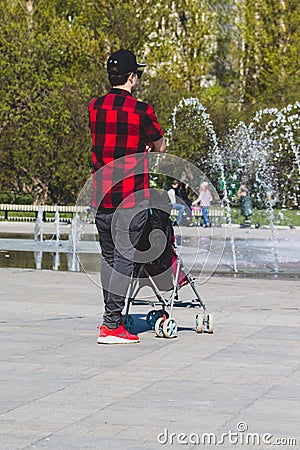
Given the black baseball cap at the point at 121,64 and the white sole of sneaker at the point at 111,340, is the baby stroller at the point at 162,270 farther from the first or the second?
the black baseball cap at the point at 121,64

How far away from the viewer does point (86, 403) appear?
5984 millimetres

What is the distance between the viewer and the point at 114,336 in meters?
8.24

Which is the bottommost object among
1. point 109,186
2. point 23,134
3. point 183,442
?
point 183,442

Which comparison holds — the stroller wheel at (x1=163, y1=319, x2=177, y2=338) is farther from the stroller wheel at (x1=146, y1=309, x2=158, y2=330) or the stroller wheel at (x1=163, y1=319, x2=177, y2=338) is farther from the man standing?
the stroller wheel at (x1=146, y1=309, x2=158, y2=330)

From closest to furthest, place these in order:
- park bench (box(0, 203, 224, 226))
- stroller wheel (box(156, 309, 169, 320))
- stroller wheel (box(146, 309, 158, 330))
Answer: stroller wheel (box(156, 309, 169, 320))
stroller wheel (box(146, 309, 158, 330))
park bench (box(0, 203, 224, 226))

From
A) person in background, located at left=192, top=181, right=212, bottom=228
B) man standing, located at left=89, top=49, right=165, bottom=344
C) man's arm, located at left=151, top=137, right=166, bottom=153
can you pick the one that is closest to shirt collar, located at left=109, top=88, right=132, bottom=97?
man standing, located at left=89, top=49, right=165, bottom=344

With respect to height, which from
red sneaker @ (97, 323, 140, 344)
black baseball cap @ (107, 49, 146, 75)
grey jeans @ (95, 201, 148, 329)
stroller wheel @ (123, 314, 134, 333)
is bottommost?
red sneaker @ (97, 323, 140, 344)

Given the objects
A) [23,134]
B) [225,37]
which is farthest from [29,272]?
[225,37]

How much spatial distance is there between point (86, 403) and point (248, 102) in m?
44.9

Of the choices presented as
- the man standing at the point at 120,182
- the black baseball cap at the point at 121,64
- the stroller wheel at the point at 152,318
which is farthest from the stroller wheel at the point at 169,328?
the black baseball cap at the point at 121,64

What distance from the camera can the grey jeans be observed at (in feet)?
27.0

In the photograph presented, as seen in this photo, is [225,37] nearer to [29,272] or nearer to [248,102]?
[248,102]

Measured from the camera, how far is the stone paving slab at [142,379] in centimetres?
534

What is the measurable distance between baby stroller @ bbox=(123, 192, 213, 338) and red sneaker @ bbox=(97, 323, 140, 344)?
1.19 feet
